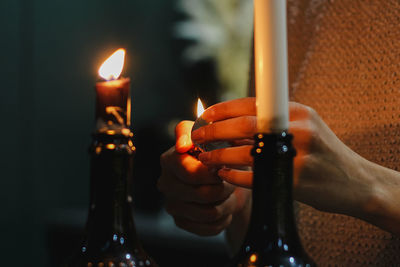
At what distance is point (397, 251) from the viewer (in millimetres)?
759

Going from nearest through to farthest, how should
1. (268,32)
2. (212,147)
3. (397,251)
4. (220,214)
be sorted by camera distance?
1. (268,32)
2. (212,147)
3. (220,214)
4. (397,251)

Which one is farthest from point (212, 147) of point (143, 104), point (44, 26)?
point (143, 104)

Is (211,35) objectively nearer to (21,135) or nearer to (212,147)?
(21,135)

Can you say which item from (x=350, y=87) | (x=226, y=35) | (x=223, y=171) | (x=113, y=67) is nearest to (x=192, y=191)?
(x=223, y=171)

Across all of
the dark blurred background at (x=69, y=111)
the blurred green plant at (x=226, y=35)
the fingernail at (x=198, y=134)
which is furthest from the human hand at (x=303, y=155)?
the blurred green plant at (x=226, y=35)

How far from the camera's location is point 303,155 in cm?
42

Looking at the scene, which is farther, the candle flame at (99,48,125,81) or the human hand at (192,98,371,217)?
the human hand at (192,98,371,217)

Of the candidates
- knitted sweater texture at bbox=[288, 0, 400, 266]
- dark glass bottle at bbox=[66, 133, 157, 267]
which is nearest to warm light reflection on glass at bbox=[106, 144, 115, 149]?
dark glass bottle at bbox=[66, 133, 157, 267]

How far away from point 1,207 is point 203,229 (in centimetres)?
209

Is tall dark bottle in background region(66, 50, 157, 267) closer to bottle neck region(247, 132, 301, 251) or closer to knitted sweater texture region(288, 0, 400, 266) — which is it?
bottle neck region(247, 132, 301, 251)

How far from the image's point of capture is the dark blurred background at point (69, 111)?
247cm

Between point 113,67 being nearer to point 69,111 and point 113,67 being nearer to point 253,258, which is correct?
point 253,258

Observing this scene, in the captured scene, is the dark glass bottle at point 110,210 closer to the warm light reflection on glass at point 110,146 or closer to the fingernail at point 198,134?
the warm light reflection on glass at point 110,146

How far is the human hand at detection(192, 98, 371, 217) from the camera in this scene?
400 mm
